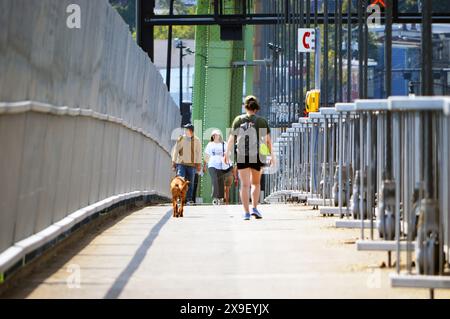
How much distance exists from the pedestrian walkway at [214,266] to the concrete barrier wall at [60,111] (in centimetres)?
47

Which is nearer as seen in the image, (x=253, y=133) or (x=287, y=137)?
(x=253, y=133)

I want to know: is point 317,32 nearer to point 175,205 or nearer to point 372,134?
point 175,205

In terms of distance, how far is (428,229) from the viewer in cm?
1016

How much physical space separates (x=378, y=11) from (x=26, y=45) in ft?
107

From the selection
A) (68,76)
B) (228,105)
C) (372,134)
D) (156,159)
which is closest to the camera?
(372,134)

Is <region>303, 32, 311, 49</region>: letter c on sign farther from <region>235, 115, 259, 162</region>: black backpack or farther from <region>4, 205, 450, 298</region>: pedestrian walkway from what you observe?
<region>4, 205, 450, 298</region>: pedestrian walkway

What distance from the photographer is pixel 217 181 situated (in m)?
36.3

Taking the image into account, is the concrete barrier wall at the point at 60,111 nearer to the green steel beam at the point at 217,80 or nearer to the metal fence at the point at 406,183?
the metal fence at the point at 406,183

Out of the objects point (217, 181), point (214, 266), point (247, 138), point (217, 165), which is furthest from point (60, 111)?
point (217, 181)

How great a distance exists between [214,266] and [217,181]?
960 inches

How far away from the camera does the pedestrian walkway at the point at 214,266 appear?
9.99 metres

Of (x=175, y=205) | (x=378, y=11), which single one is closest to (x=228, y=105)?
(x=378, y=11)

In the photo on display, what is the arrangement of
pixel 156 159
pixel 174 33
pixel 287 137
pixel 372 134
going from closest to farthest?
pixel 372 134 → pixel 287 137 → pixel 156 159 → pixel 174 33

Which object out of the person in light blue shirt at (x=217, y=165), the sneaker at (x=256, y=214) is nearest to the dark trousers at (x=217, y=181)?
the person in light blue shirt at (x=217, y=165)
